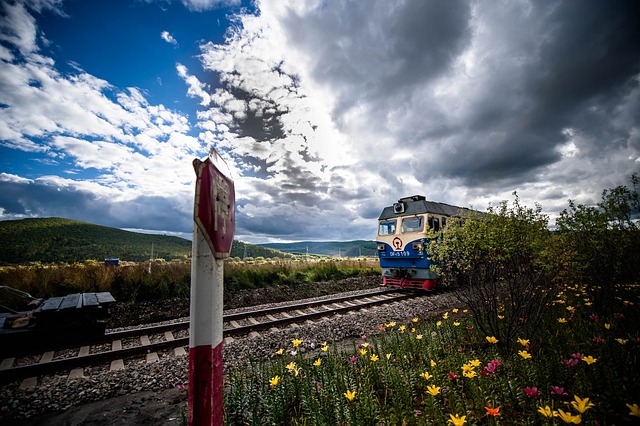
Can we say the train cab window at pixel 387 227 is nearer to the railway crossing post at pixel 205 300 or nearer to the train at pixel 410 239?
the train at pixel 410 239

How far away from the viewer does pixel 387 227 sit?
38.4 feet

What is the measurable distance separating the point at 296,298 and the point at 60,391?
759cm

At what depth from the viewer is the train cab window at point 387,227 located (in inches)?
449

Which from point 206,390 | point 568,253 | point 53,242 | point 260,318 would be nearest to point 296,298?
point 260,318

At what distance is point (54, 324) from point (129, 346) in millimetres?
1480

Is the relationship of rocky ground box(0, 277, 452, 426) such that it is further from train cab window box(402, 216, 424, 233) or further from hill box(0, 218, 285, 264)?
hill box(0, 218, 285, 264)

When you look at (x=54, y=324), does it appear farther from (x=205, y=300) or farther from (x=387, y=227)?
(x=387, y=227)

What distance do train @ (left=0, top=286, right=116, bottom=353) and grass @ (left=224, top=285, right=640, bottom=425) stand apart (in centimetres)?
449

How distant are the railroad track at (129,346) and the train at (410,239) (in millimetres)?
2591

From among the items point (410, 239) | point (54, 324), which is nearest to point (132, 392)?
point (54, 324)

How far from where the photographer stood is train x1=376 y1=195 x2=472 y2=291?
1007 centimetres

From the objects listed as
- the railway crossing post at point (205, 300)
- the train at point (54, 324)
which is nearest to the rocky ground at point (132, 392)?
the train at point (54, 324)

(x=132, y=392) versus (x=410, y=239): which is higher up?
(x=410, y=239)

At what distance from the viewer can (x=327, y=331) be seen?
6023 mm
